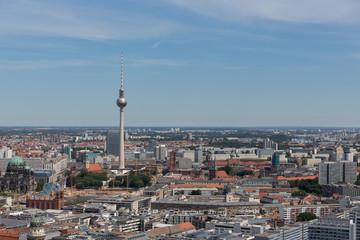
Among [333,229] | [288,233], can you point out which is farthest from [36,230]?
[333,229]

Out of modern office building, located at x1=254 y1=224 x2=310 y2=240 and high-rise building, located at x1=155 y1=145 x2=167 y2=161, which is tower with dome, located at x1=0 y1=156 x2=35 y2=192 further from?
high-rise building, located at x1=155 y1=145 x2=167 y2=161

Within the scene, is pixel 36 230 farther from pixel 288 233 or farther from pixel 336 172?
pixel 336 172

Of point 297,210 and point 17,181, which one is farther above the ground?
point 297,210

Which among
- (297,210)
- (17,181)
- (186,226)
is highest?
(297,210)

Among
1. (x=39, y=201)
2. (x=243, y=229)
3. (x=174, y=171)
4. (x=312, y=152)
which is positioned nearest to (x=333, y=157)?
(x=312, y=152)

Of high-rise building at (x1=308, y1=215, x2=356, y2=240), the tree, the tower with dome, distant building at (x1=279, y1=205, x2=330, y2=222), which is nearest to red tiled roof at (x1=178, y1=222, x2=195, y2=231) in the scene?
high-rise building at (x1=308, y1=215, x2=356, y2=240)

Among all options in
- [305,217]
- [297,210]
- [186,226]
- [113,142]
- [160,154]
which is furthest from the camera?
[113,142]

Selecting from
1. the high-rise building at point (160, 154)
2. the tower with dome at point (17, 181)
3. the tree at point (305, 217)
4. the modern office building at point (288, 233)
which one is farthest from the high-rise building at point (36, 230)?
the high-rise building at point (160, 154)

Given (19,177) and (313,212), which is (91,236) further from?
(19,177)

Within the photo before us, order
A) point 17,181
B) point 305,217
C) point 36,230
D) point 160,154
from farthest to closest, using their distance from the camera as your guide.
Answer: point 160,154 → point 17,181 → point 305,217 → point 36,230
